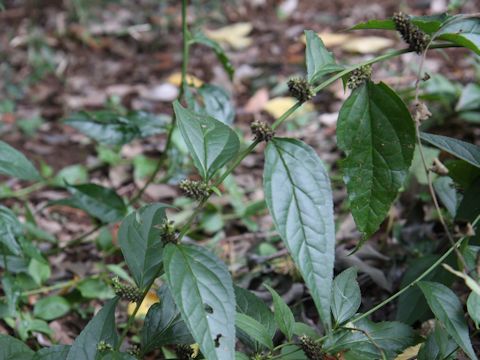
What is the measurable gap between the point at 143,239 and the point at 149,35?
370cm

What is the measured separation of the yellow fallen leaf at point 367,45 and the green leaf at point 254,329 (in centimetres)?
308

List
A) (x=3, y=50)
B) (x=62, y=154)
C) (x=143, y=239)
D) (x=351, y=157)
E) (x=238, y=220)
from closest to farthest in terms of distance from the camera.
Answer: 1. (x=351, y=157)
2. (x=143, y=239)
3. (x=238, y=220)
4. (x=62, y=154)
5. (x=3, y=50)

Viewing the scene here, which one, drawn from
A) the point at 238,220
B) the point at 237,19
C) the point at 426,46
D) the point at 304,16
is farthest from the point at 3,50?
the point at 426,46

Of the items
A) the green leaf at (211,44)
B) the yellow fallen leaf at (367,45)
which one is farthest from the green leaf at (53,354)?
the yellow fallen leaf at (367,45)

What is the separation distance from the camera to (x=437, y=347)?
1395mm

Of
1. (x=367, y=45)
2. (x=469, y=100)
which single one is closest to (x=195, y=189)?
(x=469, y=100)

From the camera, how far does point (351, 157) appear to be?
1319 mm

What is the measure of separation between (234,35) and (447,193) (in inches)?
124

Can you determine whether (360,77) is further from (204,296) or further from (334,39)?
(334,39)

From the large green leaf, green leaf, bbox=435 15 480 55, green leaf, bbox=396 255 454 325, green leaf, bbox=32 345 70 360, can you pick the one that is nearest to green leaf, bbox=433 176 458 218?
green leaf, bbox=396 255 454 325

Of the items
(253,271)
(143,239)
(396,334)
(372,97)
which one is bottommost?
(253,271)

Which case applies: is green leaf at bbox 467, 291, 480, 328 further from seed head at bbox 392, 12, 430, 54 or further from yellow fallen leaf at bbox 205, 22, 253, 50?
yellow fallen leaf at bbox 205, 22, 253, 50

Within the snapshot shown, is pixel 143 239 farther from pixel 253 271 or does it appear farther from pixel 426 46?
pixel 253 271

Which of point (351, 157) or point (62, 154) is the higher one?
point (351, 157)
